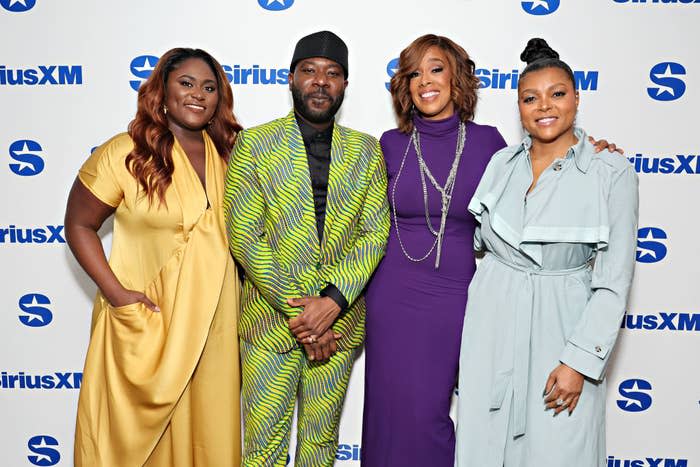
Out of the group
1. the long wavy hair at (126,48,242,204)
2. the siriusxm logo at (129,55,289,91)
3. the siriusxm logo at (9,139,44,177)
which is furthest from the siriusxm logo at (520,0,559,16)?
the siriusxm logo at (9,139,44,177)

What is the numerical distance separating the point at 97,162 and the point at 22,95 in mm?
1031

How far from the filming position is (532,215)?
2.00 meters

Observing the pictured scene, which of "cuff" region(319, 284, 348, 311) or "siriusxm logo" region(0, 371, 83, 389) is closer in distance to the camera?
"cuff" region(319, 284, 348, 311)

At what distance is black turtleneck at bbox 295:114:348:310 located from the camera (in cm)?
225

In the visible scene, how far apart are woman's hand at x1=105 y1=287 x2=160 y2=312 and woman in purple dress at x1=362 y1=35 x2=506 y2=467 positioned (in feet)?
2.97

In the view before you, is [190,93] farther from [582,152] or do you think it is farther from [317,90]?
[582,152]

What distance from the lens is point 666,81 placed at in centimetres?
283

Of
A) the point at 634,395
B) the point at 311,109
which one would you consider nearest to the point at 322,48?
the point at 311,109

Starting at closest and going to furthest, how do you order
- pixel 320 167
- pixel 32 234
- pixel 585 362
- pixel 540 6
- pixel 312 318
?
pixel 585 362
pixel 312 318
pixel 320 167
pixel 540 6
pixel 32 234

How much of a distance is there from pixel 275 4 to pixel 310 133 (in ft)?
2.91

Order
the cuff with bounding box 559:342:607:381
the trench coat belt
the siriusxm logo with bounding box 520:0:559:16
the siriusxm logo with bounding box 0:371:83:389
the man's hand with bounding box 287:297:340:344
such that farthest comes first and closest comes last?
1. the siriusxm logo with bounding box 0:371:83:389
2. the siriusxm logo with bounding box 520:0:559:16
3. the man's hand with bounding box 287:297:340:344
4. the trench coat belt
5. the cuff with bounding box 559:342:607:381

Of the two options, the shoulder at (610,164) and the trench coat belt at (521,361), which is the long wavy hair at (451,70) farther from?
the trench coat belt at (521,361)

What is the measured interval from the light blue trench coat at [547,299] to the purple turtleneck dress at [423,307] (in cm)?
19

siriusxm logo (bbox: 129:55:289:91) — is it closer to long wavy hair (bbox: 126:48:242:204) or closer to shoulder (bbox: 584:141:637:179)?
long wavy hair (bbox: 126:48:242:204)
